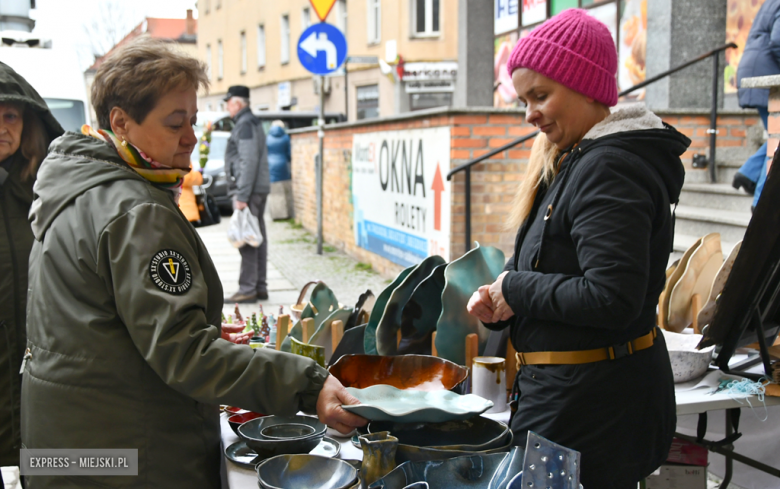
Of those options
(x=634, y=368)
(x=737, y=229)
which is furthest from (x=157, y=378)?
(x=737, y=229)

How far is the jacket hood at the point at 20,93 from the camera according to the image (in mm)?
2457

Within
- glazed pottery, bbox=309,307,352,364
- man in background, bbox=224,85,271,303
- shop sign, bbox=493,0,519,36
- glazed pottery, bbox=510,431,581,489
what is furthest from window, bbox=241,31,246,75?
glazed pottery, bbox=510,431,581,489

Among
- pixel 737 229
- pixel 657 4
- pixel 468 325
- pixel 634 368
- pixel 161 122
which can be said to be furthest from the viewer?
pixel 657 4

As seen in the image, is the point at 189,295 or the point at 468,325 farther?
the point at 468,325

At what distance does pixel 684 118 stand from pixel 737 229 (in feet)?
5.35

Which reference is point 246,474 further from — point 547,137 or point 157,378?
point 547,137

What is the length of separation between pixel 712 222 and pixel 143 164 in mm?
5573

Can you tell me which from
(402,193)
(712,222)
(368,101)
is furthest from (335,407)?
(368,101)

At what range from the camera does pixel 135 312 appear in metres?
1.48

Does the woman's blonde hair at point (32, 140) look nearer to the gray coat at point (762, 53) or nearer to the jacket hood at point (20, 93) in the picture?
the jacket hood at point (20, 93)

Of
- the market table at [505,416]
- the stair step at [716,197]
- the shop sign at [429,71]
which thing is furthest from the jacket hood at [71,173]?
the shop sign at [429,71]

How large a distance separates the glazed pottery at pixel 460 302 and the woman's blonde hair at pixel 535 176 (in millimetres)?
305

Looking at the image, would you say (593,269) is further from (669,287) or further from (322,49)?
(322,49)

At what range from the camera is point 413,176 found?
743 centimetres
